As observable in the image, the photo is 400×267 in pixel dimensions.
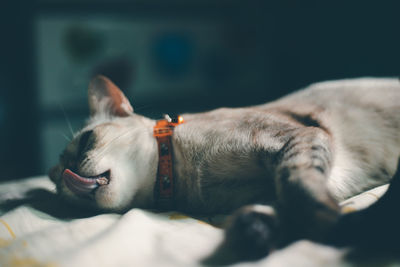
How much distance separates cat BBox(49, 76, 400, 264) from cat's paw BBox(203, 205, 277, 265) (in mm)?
87

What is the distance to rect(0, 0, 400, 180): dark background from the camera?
2033 millimetres

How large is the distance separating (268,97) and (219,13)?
2.82 ft

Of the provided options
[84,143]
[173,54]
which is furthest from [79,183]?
[173,54]

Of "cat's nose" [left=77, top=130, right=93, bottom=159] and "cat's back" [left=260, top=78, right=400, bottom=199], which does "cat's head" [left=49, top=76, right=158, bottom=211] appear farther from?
"cat's back" [left=260, top=78, right=400, bottom=199]

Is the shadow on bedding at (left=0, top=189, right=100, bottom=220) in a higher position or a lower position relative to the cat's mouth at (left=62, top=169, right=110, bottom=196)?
lower

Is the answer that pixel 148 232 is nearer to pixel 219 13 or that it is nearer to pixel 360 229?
pixel 360 229

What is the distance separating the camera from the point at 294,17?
97.9 inches

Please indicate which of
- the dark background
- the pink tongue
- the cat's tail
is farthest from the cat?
the dark background

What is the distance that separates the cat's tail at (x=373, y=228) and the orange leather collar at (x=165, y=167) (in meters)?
0.46

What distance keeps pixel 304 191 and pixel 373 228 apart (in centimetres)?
13

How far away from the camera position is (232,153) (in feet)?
2.80

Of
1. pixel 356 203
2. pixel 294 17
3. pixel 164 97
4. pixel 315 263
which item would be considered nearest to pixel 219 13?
pixel 294 17

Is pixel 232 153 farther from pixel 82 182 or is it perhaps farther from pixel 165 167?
pixel 82 182

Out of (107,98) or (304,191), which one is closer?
(304,191)
